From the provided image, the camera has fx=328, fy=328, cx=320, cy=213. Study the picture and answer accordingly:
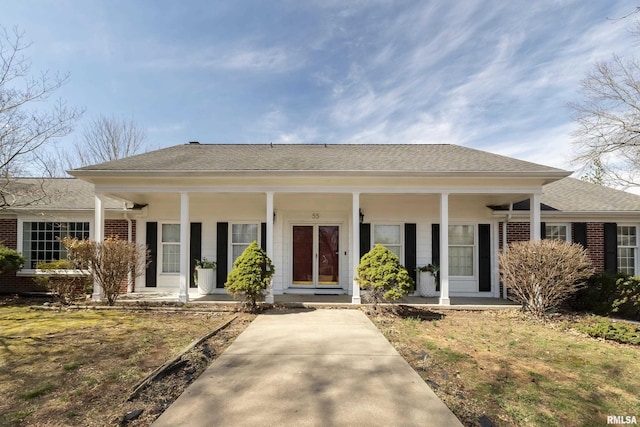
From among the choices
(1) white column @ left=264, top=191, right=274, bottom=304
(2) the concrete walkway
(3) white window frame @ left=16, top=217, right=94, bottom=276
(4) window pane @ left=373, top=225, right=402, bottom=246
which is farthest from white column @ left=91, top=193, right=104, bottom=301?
(4) window pane @ left=373, top=225, right=402, bottom=246

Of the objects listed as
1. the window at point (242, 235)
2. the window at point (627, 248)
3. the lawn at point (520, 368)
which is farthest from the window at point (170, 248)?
the window at point (627, 248)

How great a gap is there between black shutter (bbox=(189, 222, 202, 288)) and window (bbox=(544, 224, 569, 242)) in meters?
10.6

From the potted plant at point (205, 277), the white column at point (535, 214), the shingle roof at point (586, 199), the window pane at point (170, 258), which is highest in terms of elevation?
the shingle roof at point (586, 199)

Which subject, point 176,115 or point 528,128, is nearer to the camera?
point 528,128

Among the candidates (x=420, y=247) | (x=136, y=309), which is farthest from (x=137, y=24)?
(x=420, y=247)

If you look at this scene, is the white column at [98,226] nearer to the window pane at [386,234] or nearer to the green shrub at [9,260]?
the green shrub at [9,260]

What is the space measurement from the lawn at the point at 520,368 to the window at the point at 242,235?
4.83 m

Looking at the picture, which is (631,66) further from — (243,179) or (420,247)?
(243,179)

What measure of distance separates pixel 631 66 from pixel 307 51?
12.8 metres

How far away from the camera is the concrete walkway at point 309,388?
2.98 meters

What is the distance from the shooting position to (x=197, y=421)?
2910mm

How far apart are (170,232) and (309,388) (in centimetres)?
830

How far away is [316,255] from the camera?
1049cm

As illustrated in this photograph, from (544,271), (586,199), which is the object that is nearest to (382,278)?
(544,271)
